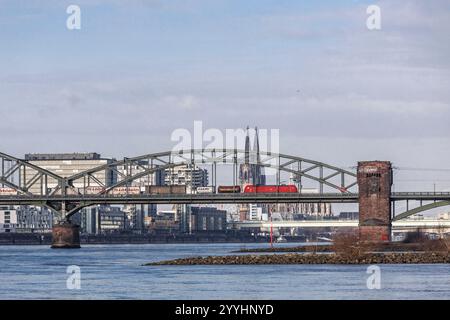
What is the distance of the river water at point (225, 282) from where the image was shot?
302ft

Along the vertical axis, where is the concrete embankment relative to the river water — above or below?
above

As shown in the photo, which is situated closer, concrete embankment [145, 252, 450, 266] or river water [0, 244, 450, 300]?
river water [0, 244, 450, 300]

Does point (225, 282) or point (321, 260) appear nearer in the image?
point (225, 282)

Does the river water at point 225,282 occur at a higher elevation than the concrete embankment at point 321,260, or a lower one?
lower

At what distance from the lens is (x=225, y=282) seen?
10681 cm

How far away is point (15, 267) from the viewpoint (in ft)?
455

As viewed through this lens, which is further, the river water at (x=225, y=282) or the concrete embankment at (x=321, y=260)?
the concrete embankment at (x=321, y=260)

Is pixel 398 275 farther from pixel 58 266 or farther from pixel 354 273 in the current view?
pixel 58 266

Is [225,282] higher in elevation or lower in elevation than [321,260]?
lower

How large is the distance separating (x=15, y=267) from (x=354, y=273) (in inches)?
1458

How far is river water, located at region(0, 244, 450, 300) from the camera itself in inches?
A: 3620
